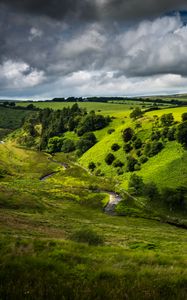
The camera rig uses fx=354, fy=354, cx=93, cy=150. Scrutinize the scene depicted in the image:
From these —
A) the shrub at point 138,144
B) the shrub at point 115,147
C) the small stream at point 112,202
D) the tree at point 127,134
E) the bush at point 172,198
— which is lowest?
the small stream at point 112,202

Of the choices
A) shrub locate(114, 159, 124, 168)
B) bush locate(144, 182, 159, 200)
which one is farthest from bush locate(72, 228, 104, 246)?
shrub locate(114, 159, 124, 168)

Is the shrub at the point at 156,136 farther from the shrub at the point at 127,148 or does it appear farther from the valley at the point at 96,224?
the shrub at the point at 127,148

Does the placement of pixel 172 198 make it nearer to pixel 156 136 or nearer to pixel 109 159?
pixel 156 136

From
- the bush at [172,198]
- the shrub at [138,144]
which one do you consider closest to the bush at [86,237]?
the bush at [172,198]

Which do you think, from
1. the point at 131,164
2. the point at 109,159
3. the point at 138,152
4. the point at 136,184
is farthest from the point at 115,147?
the point at 136,184

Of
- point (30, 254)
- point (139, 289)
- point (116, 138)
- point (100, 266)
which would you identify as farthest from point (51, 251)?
point (116, 138)

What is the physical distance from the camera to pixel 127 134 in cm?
16912

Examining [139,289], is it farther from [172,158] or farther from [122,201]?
[172,158]

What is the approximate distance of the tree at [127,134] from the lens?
168m

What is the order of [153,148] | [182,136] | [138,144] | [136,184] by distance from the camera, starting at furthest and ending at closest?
[138,144] → [153,148] → [182,136] → [136,184]

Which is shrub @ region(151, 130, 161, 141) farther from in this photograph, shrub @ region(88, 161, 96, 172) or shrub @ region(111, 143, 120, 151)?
shrub @ region(88, 161, 96, 172)

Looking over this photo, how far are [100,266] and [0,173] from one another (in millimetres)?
146222

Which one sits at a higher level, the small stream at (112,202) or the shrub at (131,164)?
the shrub at (131,164)

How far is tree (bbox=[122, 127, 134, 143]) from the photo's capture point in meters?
168
